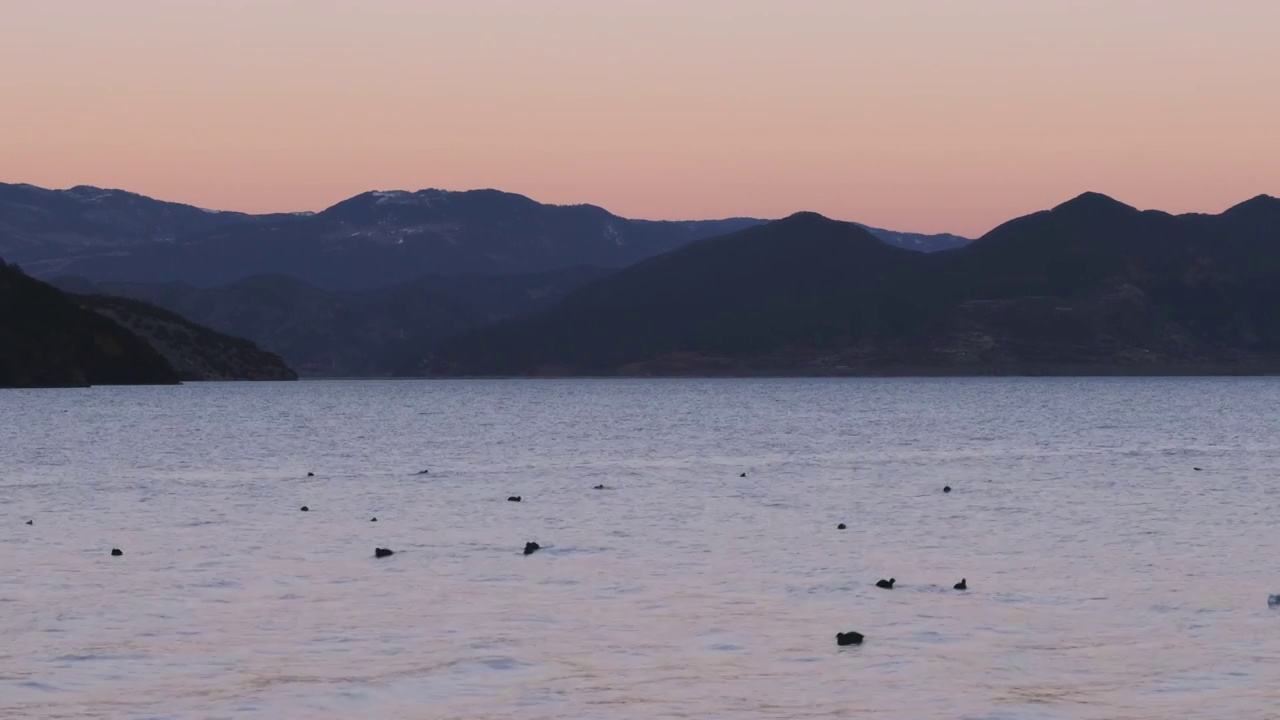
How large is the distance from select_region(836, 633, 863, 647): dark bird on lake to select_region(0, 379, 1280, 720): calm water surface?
1.40 feet

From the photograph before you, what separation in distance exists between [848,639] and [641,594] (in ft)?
27.3

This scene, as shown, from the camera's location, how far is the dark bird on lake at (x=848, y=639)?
3044 cm

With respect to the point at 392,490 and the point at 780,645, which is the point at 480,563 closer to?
the point at 780,645

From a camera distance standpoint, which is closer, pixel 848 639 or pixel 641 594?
pixel 848 639

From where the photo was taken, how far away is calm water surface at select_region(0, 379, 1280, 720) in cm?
2630

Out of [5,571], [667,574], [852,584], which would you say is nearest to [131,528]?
[5,571]

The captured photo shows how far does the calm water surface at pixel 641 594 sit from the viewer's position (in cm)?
2630

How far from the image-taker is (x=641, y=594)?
37781 millimetres

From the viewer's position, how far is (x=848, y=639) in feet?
100

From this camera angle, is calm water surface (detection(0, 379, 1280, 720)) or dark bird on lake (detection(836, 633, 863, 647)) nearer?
calm water surface (detection(0, 379, 1280, 720))

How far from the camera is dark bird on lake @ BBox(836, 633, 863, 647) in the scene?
1198 inches

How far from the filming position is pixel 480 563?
44.3 m

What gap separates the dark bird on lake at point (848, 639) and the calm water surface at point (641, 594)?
0.43 m

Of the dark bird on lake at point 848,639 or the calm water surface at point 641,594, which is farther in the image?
the dark bird on lake at point 848,639
